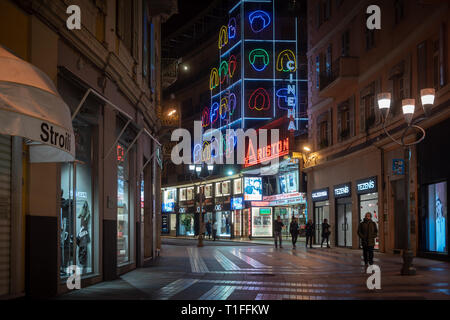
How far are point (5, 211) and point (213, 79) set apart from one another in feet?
187

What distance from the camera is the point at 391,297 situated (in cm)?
1177

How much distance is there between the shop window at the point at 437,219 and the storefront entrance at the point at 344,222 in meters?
9.41

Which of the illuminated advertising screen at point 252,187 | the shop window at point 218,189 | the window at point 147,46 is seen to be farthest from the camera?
the shop window at point 218,189

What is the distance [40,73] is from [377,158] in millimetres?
22006

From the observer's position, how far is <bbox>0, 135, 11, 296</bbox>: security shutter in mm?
9492

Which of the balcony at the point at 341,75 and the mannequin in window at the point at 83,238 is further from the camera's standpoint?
the balcony at the point at 341,75

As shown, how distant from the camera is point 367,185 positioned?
96.7ft

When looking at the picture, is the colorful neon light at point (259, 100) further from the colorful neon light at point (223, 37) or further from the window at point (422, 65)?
the window at point (422, 65)

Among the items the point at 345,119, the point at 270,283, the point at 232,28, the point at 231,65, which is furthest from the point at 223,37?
the point at 270,283

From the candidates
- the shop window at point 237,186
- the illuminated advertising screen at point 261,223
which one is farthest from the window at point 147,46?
the shop window at point 237,186

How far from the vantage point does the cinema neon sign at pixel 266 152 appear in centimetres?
4357

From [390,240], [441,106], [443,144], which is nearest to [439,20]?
[441,106]

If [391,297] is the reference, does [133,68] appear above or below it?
above
